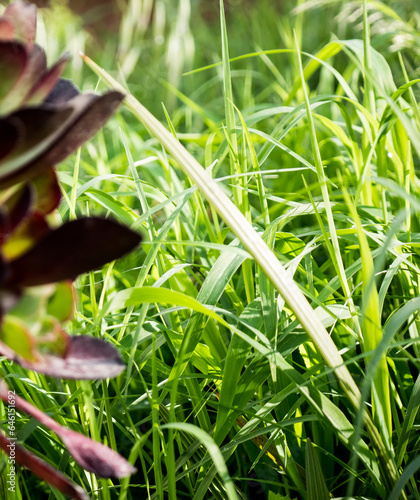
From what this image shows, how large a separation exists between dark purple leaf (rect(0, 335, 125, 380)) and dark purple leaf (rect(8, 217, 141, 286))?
0.05 meters

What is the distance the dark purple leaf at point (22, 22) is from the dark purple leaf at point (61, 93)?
4cm

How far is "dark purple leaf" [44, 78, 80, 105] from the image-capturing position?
1.21 feet

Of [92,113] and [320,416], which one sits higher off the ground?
[92,113]

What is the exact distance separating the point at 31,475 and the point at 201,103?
1985 mm

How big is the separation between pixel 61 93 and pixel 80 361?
0.21 m

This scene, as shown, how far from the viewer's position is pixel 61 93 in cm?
38

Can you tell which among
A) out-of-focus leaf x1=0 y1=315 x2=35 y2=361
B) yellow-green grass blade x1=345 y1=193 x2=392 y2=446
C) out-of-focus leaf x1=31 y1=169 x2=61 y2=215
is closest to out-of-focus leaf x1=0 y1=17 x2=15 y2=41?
out-of-focus leaf x1=31 y1=169 x2=61 y2=215

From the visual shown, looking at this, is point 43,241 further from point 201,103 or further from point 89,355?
point 201,103

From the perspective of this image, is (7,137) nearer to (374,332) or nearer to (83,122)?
(83,122)

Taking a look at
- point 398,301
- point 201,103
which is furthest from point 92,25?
point 398,301

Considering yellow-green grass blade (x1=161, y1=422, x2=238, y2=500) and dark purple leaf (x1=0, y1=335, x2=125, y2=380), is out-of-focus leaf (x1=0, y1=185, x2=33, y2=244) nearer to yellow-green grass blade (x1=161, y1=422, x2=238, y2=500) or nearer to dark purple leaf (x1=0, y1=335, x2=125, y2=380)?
dark purple leaf (x1=0, y1=335, x2=125, y2=380)

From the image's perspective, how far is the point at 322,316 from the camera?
617 millimetres

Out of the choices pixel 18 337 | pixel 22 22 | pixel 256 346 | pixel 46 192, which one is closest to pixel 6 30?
pixel 22 22

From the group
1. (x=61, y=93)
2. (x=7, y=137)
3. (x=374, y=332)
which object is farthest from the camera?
(x=374, y=332)
